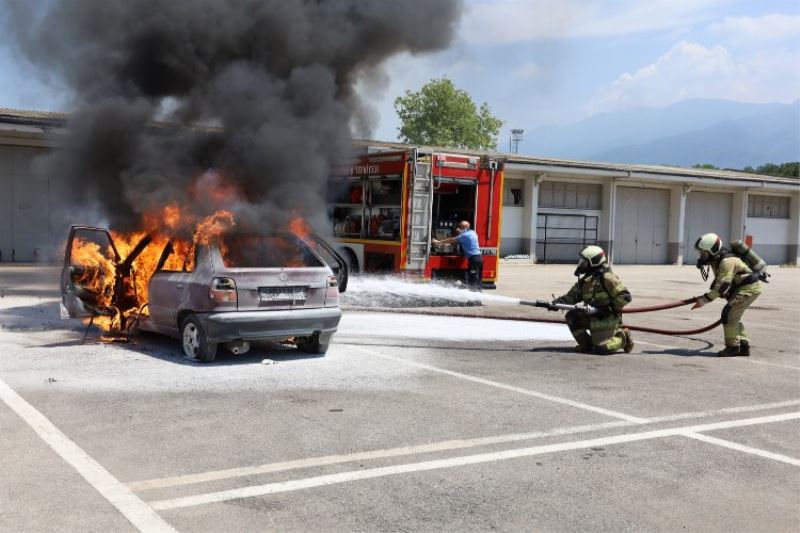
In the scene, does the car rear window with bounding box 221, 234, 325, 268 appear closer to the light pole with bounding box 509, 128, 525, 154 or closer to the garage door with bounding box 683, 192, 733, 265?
the garage door with bounding box 683, 192, 733, 265

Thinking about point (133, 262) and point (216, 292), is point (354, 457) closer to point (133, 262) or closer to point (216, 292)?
point (216, 292)

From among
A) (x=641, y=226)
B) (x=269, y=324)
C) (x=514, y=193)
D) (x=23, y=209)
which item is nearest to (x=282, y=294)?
(x=269, y=324)

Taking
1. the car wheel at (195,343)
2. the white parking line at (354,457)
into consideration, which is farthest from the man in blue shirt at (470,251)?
the white parking line at (354,457)

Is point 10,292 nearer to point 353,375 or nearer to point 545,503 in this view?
point 353,375

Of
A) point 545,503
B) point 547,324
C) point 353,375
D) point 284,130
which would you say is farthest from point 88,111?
point 545,503

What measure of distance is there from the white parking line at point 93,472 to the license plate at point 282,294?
255 centimetres

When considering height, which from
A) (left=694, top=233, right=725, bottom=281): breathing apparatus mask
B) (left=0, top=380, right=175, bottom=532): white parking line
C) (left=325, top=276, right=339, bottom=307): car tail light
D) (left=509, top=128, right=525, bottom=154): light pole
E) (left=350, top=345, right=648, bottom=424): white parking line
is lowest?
(left=0, top=380, right=175, bottom=532): white parking line

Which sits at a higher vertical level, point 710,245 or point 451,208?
point 451,208

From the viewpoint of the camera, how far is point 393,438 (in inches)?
220

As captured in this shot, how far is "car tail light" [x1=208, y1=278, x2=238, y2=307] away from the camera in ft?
25.7

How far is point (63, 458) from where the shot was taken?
4.95 m

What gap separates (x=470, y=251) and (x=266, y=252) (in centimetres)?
709

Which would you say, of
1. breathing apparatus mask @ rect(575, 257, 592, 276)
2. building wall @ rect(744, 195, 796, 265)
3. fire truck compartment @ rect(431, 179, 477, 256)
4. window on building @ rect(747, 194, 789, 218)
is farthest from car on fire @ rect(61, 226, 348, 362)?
window on building @ rect(747, 194, 789, 218)

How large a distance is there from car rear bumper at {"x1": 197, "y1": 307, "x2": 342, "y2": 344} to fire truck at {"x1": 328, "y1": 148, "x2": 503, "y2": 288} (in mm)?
6022
